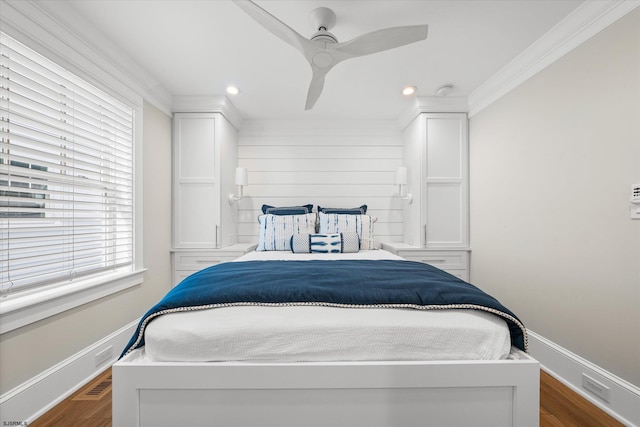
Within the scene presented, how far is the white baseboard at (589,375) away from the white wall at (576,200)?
45mm

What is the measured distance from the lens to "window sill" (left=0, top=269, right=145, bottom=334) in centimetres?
145

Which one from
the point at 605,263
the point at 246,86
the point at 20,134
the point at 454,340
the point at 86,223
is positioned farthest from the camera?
the point at 246,86

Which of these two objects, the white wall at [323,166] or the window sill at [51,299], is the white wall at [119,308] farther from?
the white wall at [323,166]

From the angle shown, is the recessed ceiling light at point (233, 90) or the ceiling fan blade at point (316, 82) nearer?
the ceiling fan blade at point (316, 82)

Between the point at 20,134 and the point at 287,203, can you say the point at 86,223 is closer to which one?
the point at 20,134

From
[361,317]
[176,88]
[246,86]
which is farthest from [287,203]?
[361,317]

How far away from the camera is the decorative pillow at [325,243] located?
287cm

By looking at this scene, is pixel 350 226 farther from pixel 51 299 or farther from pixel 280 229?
pixel 51 299

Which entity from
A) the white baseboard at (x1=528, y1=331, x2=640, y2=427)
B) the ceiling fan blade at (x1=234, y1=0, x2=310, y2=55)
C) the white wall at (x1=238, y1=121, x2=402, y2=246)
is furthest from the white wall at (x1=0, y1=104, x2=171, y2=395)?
the white baseboard at (x1=528, y1=331, x2=640, y2=427)

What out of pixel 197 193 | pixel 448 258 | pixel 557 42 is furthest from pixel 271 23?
pixel 448 258

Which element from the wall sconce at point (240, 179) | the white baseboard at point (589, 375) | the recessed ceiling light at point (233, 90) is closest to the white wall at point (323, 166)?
the wall sconce at point (240, 179)

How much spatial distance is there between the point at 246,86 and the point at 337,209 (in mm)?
1631

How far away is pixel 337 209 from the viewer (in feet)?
11.3

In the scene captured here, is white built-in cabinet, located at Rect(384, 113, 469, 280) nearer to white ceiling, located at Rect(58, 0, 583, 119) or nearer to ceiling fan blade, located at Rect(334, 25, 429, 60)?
white ceiling, located at Rect(58, 0, 583, 119)
